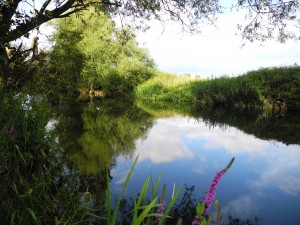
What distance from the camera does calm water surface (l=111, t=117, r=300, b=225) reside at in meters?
4.69

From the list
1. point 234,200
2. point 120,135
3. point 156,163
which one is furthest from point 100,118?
point 234,200

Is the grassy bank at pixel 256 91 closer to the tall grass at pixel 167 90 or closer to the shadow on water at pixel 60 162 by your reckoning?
the tall grass at pixel 167 90

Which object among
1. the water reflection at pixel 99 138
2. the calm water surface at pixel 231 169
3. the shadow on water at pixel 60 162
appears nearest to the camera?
the shadow on water at pixel 60 162

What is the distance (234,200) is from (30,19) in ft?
15.9

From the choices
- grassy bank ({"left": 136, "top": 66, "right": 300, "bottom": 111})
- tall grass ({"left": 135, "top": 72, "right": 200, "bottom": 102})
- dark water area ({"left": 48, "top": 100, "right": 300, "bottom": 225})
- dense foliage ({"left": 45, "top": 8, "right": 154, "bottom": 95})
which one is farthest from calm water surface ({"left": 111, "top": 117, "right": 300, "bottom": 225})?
dense foliage ({"left": 45, "top": 8, "right": 154, "bottom": 95})

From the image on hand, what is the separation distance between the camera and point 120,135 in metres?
9.62

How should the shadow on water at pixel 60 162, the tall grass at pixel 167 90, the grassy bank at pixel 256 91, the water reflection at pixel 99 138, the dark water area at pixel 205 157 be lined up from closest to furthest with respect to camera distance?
the shadow on water at pixel 60 162 → the dark water area at pixel 205 157 → the water reflection at pixel 99 138 → the grassy bank at pixel 256 91 → the tall grass at pixel 167 90

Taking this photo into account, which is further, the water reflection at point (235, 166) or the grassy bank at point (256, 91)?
the grassy bank at point (256, 91)

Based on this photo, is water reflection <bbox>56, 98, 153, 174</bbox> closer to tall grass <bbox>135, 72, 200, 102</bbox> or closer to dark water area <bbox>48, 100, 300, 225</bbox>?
dark water area <bbox>48, 100, 300, 225</bbox>

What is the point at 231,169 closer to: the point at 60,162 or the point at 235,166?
the point at 235,166

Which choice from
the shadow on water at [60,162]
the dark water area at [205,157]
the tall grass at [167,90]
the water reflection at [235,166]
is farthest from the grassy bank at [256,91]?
the water reflection at [235,166]

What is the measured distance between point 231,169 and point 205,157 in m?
0.91

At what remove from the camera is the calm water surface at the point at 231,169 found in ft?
15.4

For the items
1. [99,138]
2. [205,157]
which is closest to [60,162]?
[205,157]
